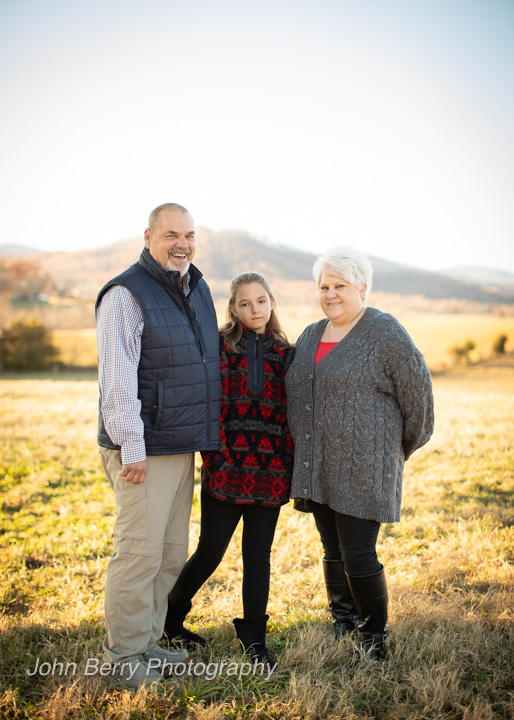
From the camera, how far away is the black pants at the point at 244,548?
2951 mm

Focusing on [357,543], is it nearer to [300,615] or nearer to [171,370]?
[300,615]

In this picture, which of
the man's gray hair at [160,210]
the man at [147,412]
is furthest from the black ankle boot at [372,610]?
the man's gray hair at [160,210]

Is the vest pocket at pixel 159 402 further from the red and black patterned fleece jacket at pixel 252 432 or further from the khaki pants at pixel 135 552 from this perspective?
the red and black patterned fleece jacket at pixel 252 432

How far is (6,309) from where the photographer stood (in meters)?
49.1

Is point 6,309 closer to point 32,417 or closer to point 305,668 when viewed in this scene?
point 32,417

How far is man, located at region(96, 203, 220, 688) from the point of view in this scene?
2629mm

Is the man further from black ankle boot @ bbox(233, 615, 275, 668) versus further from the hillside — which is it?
the hillside

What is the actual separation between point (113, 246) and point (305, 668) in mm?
138974

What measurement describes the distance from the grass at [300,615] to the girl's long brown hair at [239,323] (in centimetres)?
182

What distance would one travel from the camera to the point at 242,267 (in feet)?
362

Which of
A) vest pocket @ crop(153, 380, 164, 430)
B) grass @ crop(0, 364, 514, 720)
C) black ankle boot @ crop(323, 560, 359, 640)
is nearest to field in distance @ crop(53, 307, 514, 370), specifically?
grass @ crop(0, 364, 514, 720)

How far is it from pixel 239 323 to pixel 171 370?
0.63 m

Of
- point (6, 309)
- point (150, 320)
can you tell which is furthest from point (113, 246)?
point (150, 320)

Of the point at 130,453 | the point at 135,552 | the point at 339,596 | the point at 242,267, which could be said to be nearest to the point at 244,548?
the point at 135,552
